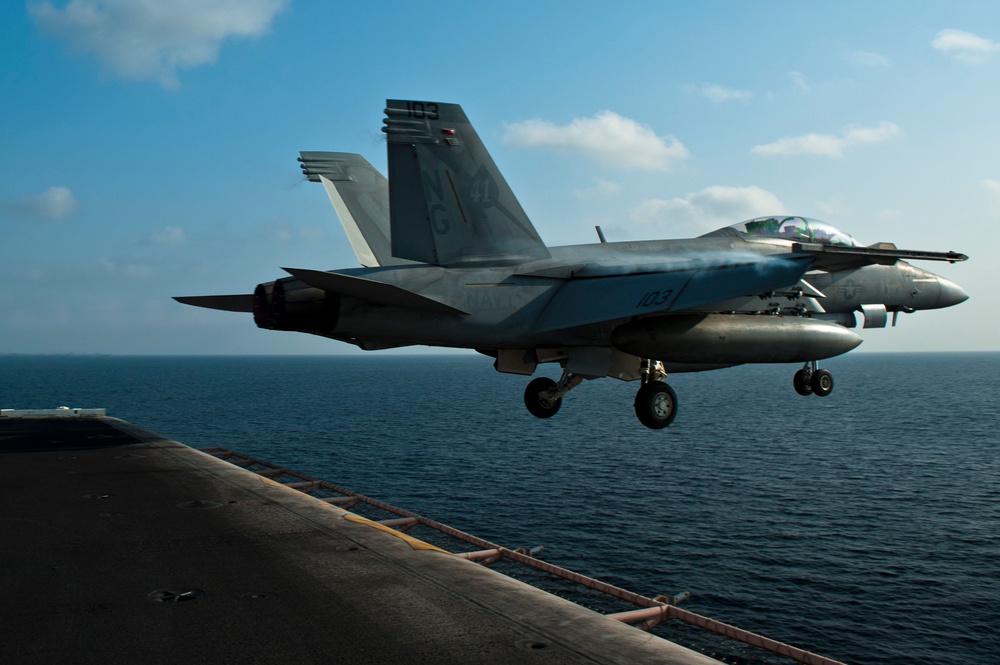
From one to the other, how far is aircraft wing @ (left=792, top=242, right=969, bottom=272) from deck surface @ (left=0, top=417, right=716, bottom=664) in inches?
372

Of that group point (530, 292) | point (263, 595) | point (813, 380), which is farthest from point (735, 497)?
point (263, 595)

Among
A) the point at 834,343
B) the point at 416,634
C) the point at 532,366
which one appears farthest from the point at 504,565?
the point at 416,634

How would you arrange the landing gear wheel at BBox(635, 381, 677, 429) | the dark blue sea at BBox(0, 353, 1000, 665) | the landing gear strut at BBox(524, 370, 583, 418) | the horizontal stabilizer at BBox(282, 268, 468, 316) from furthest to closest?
the dark blue sea at BBox(0, 353, 1000, 665) < the landing gear strut at BBox(524, 370, 583, 418) < the landing gear wheel at BBox(635, 381, 677, 429) < the horizontal stabilizer at BBox(282, 268, 468, 316)

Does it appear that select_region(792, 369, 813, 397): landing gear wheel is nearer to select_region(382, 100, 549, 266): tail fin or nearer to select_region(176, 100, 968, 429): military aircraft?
select_region(176, 100, 968, 429): military aircraft

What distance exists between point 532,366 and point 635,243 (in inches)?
146

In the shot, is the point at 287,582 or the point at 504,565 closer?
the point at 287,582

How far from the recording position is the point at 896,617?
33156 millimetres

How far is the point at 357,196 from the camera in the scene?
2317 centimetres

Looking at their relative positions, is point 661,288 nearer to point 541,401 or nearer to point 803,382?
point 541,401

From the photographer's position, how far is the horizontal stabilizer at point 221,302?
571 inches

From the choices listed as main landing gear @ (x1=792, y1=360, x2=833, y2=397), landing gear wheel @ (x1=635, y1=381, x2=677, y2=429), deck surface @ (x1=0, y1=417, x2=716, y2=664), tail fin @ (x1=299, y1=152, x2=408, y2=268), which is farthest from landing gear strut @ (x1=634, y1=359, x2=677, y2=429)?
tail fin @ (x1=299, y1=152, x2=408, y2=268)

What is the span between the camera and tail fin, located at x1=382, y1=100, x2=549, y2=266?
537 inches

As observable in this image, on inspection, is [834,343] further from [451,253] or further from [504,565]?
[504,565]

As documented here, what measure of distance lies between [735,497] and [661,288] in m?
44.0
